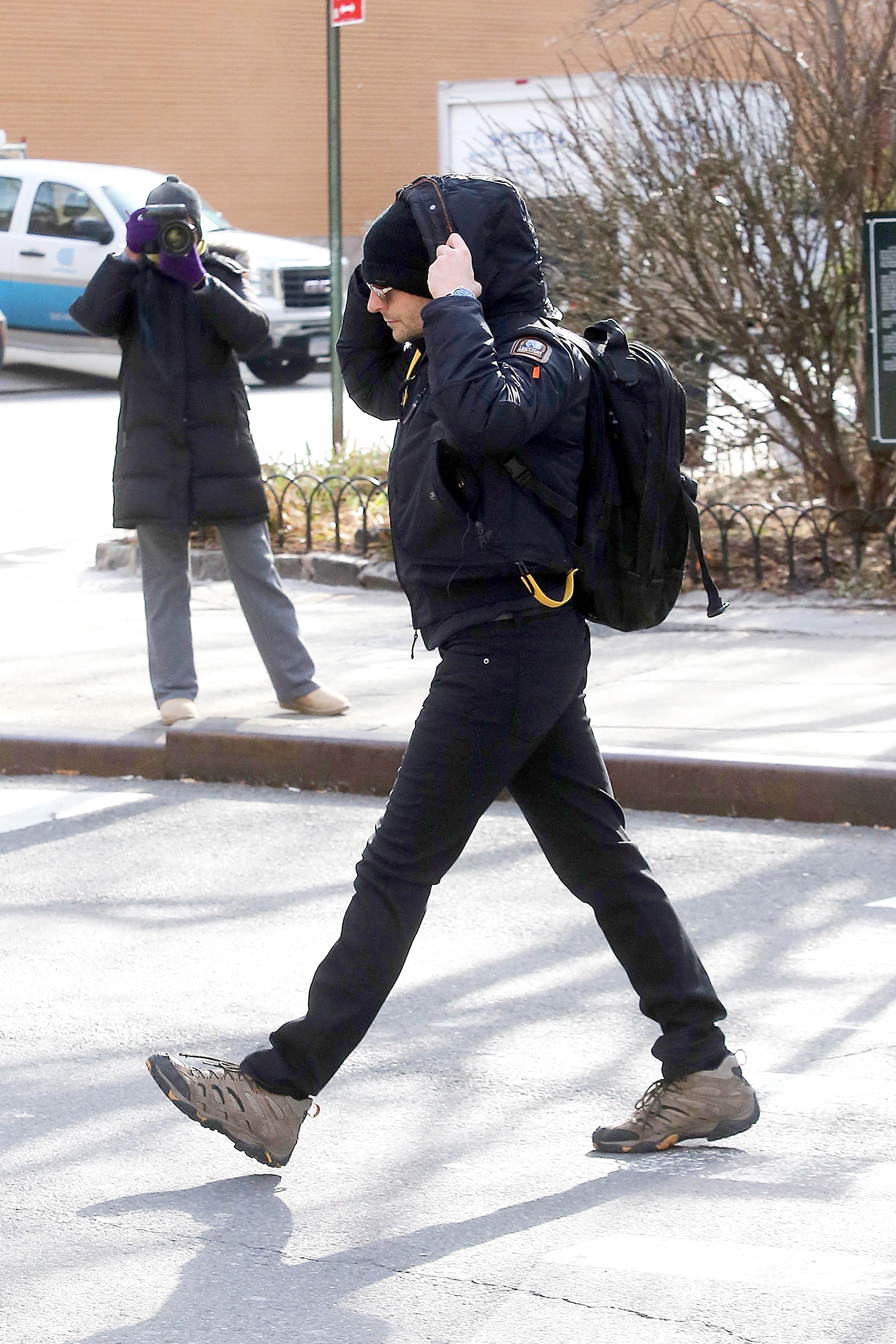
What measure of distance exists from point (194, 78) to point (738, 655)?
87.0 feet

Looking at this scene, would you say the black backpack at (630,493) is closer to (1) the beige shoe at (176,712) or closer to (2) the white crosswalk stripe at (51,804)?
(2) the white crosswalk stripe at (51,804)

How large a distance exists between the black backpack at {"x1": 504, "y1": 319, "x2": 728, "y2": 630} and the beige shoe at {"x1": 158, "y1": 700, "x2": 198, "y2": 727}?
377 centimetres

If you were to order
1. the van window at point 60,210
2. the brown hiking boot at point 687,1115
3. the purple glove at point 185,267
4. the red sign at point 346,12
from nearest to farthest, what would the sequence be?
the brown hiking boot at point 687,1115, the purple glove at point 185,267, the red sign at point 346,12, the van window at point 60,210

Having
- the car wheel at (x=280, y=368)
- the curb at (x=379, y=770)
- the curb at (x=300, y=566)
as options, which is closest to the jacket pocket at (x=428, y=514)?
the curb at (x=379, y=770)

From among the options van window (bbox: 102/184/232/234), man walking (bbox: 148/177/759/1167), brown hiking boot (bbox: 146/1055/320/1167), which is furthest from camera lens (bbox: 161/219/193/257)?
van window (bbox: 102/184/232/234)

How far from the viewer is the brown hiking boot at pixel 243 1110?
354 centimetres

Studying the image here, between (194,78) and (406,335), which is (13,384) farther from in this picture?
(406,335)

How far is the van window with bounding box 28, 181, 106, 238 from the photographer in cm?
2061

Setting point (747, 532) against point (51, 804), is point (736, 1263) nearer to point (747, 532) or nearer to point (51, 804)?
point (51, 804)

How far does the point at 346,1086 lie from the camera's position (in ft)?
13.3

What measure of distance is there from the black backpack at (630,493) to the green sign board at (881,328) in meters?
5.69

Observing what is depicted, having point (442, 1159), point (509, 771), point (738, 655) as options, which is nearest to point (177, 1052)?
point (442, 1159)

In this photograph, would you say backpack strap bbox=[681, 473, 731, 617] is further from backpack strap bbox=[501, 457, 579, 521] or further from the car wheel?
the car wheel

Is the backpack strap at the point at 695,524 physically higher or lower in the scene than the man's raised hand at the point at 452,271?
lower
